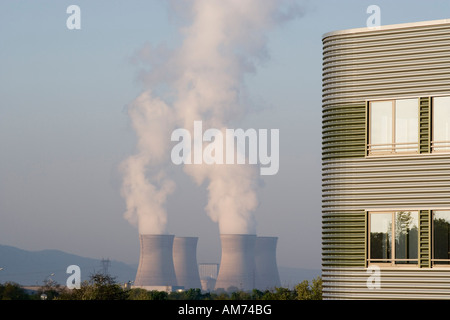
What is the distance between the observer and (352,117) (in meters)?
25.0

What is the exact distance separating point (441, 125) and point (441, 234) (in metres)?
3.31

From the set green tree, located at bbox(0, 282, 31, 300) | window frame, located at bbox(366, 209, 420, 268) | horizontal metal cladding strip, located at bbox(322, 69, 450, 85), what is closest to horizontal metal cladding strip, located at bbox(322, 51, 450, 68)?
horizontal metal cladding strip, located at bbox(322, 69, 450, 85)

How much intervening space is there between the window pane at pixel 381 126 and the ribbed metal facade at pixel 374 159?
9.2 inches

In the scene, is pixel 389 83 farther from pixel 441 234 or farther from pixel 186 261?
pixel 186 261

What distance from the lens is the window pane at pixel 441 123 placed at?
23.8m

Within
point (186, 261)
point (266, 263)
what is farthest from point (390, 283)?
point (186, 261)

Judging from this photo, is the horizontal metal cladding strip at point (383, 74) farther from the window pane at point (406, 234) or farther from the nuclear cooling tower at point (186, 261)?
the nuclear cooling tower at point (186, 261)

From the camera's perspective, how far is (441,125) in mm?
23891

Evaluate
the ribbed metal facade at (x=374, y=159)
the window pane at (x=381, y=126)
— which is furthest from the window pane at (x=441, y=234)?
the window pane at (x=381, y=126)

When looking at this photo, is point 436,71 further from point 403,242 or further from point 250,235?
point 250,235

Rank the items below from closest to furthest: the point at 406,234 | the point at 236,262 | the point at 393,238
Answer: the point at 406,234 < the point at 393,238 < the point at 236,262

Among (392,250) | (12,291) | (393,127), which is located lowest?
(12,291)

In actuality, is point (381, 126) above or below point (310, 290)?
above
